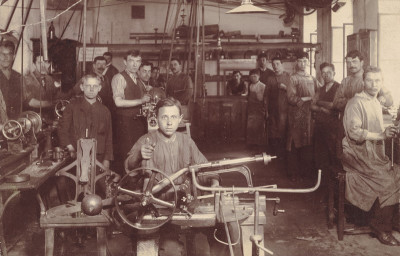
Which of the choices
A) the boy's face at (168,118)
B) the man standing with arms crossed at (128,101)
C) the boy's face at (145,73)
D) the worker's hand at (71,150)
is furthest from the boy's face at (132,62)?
the boy's face at (168,118)

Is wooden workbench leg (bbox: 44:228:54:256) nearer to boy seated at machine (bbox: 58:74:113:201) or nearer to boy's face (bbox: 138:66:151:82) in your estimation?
boy seated at machine (bbox: 58:74:113:201)

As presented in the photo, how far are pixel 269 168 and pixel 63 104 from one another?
4.53 meters

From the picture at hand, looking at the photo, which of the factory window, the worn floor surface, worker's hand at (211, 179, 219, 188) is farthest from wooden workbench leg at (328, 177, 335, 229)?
the factory window

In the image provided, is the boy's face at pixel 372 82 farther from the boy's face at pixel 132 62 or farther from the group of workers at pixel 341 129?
the boy's face at pixel 132 62

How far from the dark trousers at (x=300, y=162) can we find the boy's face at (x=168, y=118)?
4.88 meters

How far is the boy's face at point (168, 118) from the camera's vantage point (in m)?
4.38

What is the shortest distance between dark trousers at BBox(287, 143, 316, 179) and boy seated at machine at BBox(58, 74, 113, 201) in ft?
13.1

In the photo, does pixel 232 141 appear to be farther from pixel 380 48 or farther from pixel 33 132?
pixel 33 132

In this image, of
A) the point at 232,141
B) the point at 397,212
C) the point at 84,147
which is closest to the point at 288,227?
the point at 397,212

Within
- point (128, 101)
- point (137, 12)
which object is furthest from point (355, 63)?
point (137, 12)

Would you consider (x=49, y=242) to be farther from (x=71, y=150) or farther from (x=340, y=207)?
(x=340, y=207)

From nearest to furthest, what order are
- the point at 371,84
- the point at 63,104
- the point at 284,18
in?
1. the point at 371,84
2. the point at 63,104
3. the point at 284,18

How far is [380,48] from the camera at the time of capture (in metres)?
7.91

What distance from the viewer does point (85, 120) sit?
5910mm
